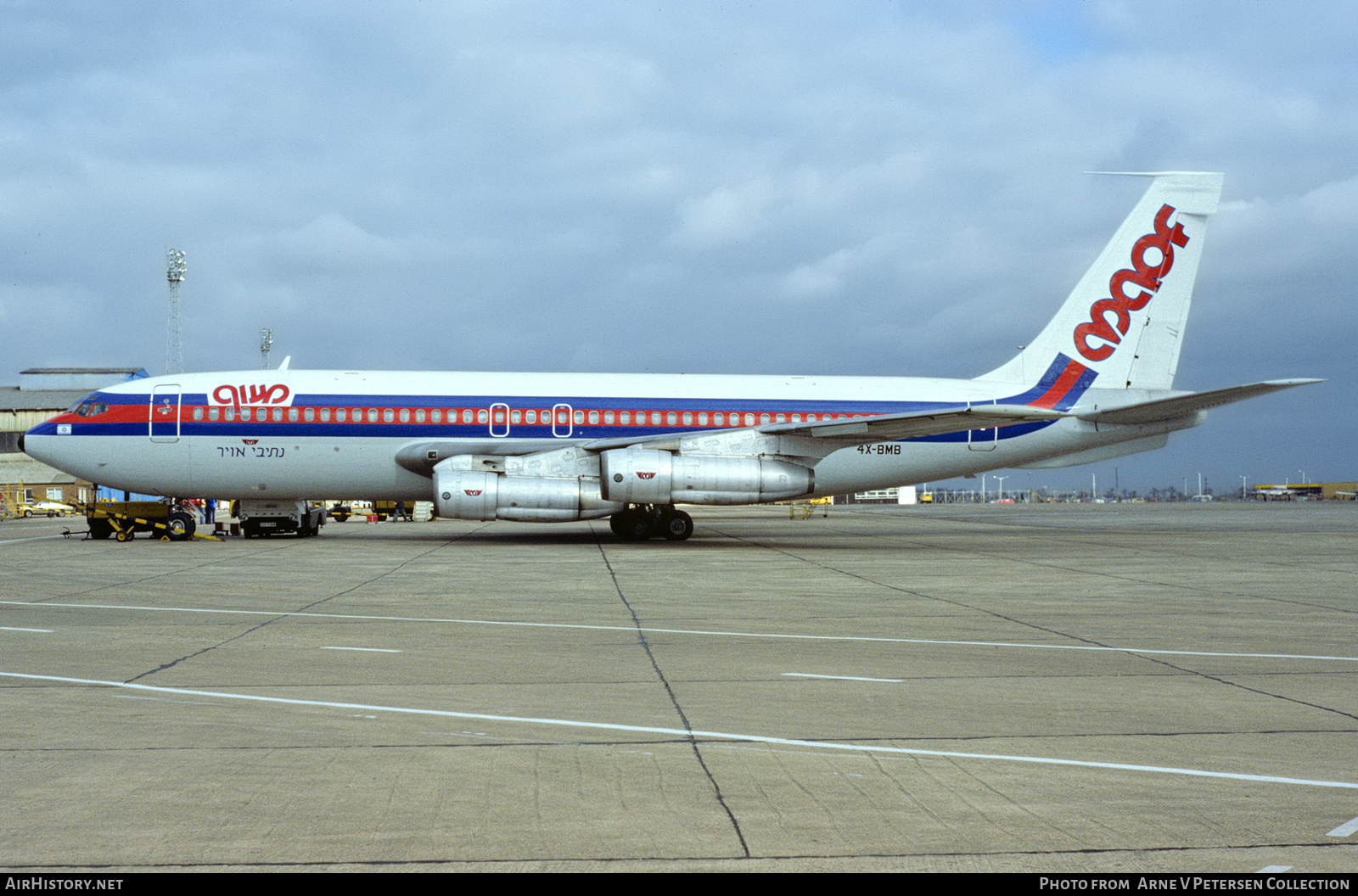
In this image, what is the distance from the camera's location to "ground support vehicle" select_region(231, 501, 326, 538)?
95.7ft

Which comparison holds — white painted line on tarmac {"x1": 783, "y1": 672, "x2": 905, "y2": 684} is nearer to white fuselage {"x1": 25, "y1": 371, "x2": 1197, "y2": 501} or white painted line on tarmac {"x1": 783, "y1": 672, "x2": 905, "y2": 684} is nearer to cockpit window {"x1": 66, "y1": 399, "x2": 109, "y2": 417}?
white fuselage {"x1": 25, "y1": 371, "x2": 1197, "y2": 501}

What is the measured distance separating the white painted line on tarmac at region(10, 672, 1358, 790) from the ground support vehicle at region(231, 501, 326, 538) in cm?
2150

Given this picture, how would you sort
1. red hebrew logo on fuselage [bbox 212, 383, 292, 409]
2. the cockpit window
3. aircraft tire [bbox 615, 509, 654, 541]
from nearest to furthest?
red hebrew logo on fuselage [bbox 212, 383, 292, 409] → the cockpit window → aircraft tire [bbox 615, 509, 654, 541]

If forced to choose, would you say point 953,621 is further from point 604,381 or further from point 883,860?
point 604,381

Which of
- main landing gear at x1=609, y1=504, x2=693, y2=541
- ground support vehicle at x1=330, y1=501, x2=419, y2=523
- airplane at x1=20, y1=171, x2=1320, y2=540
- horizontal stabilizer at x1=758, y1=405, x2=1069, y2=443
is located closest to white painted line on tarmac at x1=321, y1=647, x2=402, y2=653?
airplane at x1=20, y1=171, x2=1320, y2=540

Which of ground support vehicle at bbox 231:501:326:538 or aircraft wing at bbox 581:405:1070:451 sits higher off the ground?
aircraft wing at bbox 581:405:1070:451

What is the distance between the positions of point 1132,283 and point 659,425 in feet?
46.7

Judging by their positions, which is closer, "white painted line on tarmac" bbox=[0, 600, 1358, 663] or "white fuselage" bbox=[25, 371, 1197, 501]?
"white painted line on tarmac" bbox=[0, 600, 1358, 663]

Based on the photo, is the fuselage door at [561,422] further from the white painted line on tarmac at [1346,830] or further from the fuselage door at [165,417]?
the white painted line on tarmac at [1346,830]

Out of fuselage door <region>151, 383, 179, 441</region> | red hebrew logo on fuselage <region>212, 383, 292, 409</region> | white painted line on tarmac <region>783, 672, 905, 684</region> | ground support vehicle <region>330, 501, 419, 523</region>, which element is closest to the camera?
white painted line on tarmac <region>783, 672, 905, 684</region>

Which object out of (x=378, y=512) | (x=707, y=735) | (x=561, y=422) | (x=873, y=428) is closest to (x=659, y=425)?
(x=561, y=422)

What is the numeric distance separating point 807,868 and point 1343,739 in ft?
13.9

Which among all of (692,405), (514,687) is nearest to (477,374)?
(692,405)

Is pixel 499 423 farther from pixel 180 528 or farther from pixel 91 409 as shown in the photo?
pixel 91 409
